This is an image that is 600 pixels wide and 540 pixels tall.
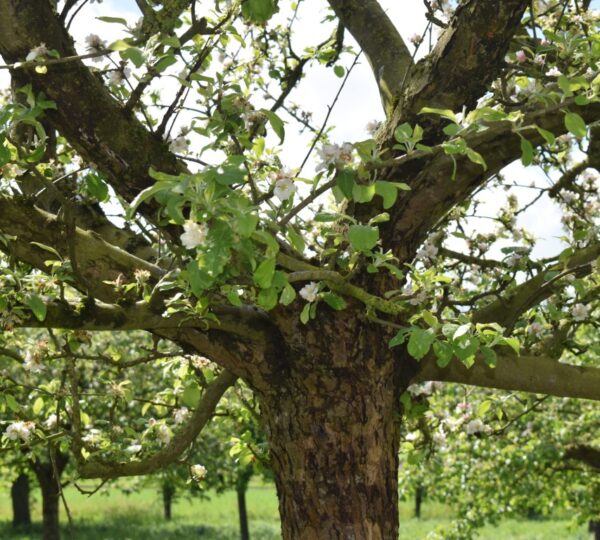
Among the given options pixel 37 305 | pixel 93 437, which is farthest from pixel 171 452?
pixel 37 305

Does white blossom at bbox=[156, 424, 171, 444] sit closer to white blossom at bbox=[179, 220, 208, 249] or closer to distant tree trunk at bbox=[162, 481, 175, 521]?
white blossom at bbox=[179, 220, 208, 249]

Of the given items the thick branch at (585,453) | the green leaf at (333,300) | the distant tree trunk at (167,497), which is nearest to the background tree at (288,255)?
the green leaf at (333,300)

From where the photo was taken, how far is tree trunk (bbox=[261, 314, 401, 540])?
12.6 ft

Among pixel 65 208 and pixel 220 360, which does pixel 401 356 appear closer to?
pixel 220 360

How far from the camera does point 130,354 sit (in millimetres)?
20016

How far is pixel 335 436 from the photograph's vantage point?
3.86 m

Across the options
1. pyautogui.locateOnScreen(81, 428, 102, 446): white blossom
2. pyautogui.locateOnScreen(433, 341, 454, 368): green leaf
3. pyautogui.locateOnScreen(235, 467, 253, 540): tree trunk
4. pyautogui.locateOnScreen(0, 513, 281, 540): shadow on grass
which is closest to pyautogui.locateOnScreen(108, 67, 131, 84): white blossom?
pyautogui.locateOnScreen(433, 341, 454, 368): green leaf

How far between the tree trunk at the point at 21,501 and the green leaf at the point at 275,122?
26.4m

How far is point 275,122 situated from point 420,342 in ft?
3.22

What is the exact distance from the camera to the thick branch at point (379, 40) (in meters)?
4.89

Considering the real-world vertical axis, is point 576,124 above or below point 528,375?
above

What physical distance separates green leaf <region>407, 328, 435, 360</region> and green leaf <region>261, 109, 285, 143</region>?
0.91 m

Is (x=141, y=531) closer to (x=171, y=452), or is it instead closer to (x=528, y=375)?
(x=171, y=452)

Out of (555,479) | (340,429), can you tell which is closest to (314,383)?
(340,429)
